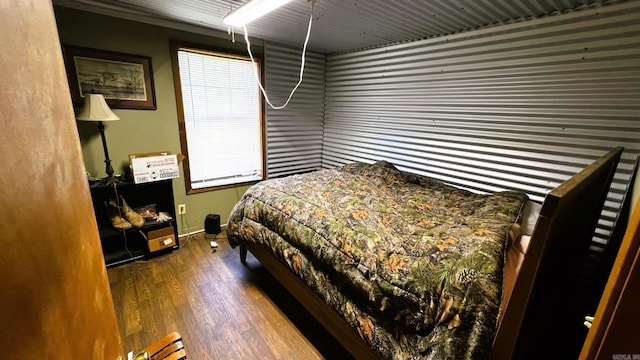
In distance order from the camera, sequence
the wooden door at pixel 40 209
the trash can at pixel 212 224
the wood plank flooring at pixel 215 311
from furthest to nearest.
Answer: the trash can at pixel 212 224 < the wood plank flooring at pixel 215 311 < the wooden door at pixel 40 209

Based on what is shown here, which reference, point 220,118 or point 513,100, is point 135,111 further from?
point 513,100

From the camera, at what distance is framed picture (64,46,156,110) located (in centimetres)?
221

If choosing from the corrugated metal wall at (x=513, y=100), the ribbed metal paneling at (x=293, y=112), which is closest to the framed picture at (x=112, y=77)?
the ribbed metal paneling at (x=293, y=112)

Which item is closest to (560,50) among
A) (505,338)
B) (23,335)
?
(505,338)

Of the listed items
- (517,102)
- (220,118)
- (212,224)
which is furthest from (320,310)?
(220,118)

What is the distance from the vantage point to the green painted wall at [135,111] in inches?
87.0

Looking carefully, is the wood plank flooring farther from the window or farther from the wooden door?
the wooden door

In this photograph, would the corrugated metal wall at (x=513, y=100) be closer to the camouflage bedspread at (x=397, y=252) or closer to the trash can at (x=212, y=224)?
the camouflage bedspread at (x=397, y=252)

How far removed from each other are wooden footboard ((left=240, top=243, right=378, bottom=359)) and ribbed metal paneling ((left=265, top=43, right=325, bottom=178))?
1.69 m

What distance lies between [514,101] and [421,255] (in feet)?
5.83

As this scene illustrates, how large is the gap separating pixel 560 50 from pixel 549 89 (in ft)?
0.90

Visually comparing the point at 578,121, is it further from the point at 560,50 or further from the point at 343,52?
the point at 343,52

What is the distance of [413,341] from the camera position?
116cm

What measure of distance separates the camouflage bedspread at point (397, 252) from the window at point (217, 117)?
109 cm
